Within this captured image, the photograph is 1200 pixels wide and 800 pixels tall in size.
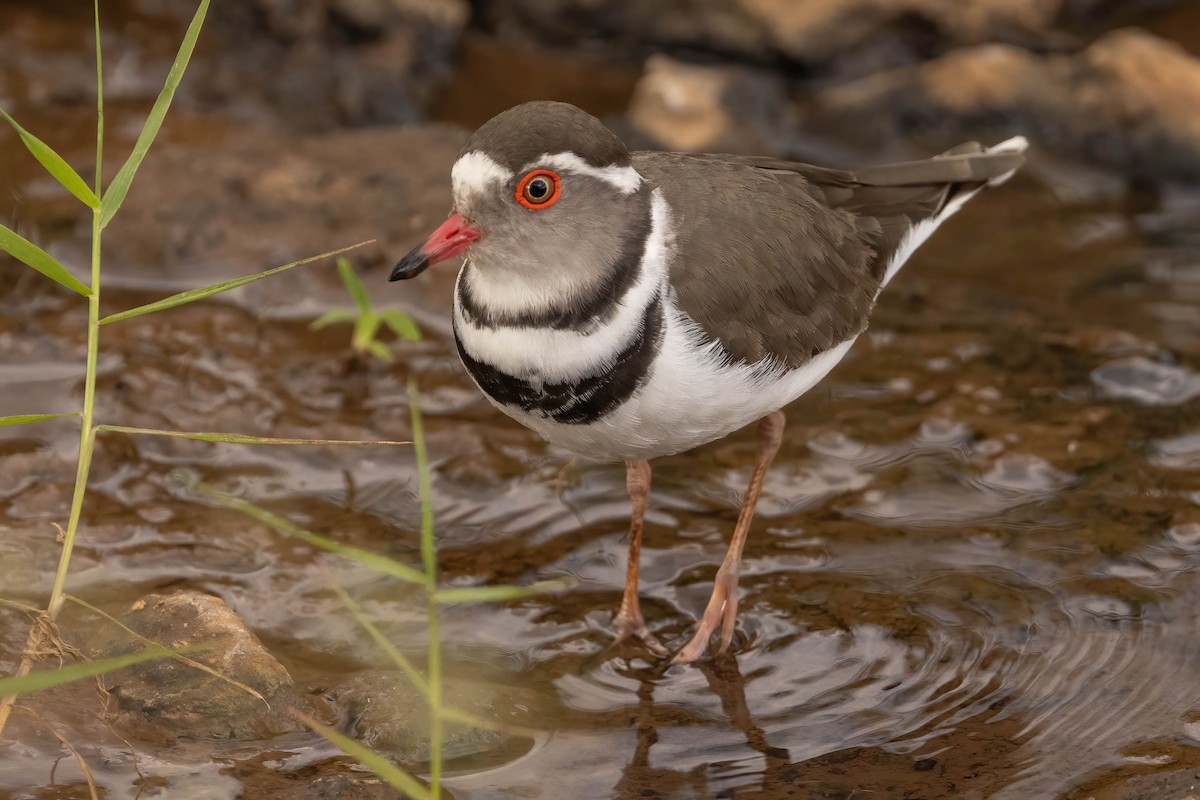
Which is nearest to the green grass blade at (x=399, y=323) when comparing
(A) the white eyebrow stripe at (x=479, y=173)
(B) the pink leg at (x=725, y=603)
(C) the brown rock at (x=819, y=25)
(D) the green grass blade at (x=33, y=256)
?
(A) the white eyebrow stripe at (x=479, y=173)

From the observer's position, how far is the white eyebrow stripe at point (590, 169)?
4.50 metres

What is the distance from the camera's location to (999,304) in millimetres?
7223

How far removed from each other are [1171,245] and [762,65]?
289 centimetres

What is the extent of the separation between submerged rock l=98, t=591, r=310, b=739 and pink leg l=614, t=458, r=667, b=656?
1288mm

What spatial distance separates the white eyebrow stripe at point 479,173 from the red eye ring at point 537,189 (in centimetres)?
5

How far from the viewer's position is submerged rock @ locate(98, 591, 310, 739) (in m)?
4.32

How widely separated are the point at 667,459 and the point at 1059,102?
411 cm

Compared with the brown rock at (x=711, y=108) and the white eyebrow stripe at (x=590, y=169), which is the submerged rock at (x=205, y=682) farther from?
the brown rock at (x=711, y=108)

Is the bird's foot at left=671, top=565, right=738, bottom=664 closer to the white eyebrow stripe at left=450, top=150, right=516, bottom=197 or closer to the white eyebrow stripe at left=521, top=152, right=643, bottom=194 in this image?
the white eyebrow stripe at left=521, top=152, right=643, bottom=194

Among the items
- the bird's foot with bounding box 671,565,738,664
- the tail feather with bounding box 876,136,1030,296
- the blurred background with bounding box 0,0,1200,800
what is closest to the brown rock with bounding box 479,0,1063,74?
the blurred background with bounding box 0,0,1200,800

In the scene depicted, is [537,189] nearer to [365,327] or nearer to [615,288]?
[615,288]

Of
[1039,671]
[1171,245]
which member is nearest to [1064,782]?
[1039,671]

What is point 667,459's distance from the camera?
6262 millimetres

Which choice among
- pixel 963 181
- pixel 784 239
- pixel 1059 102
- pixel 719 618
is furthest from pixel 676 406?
pixel 1059 102
